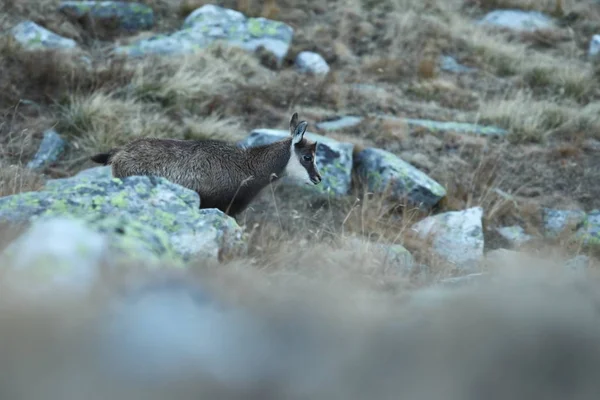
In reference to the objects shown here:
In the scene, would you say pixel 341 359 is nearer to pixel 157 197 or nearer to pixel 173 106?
pixel 157 197

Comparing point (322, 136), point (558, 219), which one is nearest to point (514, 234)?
point (558, 219)

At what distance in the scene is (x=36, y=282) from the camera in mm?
2695

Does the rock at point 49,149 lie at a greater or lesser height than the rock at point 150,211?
lesser

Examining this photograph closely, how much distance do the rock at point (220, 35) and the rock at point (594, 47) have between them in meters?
7.00

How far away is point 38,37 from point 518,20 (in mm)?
11670

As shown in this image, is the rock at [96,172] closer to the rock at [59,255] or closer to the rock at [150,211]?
the rock at [150,211]

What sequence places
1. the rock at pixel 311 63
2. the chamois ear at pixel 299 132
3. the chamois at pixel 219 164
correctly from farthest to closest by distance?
1. the rock at pixel 311 63
2. the chamois ear at pixel 299 132
3. the chamois at pixel 219 164

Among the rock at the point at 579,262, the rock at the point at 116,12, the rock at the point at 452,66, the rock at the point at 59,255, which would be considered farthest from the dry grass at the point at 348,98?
the rock at the point at 59,255

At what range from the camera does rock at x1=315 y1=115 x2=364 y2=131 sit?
10.2 metres

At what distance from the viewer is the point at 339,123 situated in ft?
34.2

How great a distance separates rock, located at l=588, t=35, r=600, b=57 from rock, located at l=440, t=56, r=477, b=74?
133 inches

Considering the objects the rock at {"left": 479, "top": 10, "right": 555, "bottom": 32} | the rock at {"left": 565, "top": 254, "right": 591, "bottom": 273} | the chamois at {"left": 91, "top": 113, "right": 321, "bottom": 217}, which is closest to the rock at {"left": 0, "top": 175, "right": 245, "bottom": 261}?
the chamois at {"left": 91, "top": 113, "right": 321, "bottom": 217}

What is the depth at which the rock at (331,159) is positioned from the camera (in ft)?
27.1

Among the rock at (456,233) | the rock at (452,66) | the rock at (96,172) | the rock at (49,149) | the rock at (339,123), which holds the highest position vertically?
the rock at (96,172)
